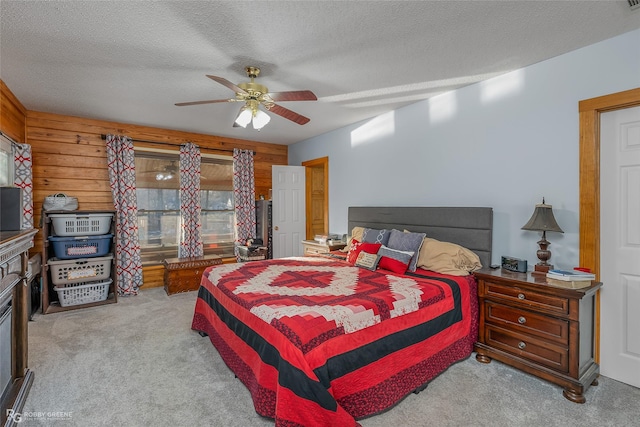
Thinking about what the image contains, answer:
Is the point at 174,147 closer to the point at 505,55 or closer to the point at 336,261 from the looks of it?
the point at 336,261

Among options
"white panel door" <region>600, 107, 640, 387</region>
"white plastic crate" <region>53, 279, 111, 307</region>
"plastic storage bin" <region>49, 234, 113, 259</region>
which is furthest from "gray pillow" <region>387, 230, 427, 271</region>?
"white plastic crate" <region>53, 279, 111, 307</region>

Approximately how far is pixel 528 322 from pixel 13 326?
3.70 metres

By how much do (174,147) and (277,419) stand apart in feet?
15.3

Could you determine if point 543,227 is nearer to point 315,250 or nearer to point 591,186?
point 591,186

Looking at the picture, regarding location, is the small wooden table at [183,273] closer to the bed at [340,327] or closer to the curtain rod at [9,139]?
the bed at [340,327]

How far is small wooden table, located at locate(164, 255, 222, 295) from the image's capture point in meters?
4.58

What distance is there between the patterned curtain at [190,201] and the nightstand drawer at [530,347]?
4358 mm

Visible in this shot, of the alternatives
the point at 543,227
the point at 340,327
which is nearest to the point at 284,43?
the point at 340,327

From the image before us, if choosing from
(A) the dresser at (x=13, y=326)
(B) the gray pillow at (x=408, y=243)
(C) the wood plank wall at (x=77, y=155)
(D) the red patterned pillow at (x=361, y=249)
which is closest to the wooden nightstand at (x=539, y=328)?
(B) the gray pillow at (x=408, y=243)

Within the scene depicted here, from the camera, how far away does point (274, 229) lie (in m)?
5.64

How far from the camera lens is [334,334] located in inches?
72.6

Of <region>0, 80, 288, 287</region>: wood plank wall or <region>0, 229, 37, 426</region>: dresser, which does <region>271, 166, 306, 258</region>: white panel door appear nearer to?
<region>0, 80, 288, 287</region>: wood plank wall

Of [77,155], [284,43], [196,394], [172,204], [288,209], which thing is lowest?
[196,394]

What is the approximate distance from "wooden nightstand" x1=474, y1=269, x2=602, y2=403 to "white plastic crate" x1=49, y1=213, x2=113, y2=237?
15.1 feet
